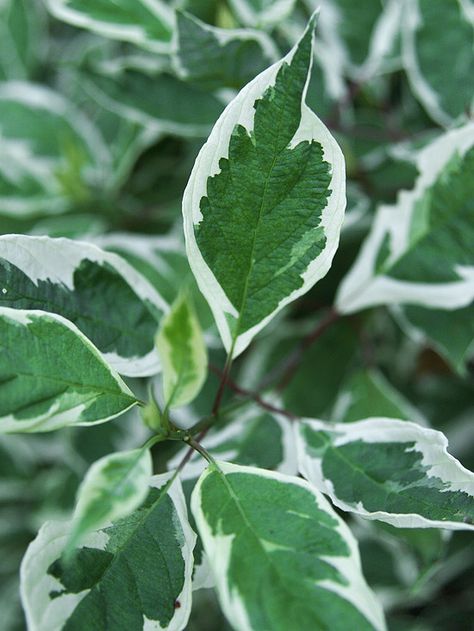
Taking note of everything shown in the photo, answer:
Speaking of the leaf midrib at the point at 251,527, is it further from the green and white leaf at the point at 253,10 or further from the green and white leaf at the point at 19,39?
the green and white leaf at the point at 19,39

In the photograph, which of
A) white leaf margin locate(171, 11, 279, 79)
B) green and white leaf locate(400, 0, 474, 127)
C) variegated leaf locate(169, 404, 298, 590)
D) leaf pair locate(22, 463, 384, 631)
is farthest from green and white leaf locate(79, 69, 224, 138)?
leaf pair locate(22, 463, 384, 631)

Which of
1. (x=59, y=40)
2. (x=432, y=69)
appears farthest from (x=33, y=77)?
(x=432, y=69)

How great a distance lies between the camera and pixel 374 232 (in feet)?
2.67

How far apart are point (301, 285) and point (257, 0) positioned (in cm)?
41

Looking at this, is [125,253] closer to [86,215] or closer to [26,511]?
[86,215]

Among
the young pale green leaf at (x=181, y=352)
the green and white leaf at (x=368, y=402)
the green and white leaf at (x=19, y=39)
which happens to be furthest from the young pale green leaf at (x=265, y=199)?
the green and white leaf at (x=19, y=39)

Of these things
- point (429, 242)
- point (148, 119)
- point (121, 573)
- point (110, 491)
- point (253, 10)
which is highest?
point (253, 10)

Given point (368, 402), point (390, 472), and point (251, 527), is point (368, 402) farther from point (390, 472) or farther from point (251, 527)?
point (251, 527)

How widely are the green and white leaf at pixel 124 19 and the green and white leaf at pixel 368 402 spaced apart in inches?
17.0

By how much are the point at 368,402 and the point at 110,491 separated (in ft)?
1.63

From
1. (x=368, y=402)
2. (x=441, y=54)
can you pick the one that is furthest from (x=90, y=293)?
(x=441, y=54)

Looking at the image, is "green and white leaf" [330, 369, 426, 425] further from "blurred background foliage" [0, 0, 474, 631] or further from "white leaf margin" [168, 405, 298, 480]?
"white leaf margin" [168, 405, 298, 480]

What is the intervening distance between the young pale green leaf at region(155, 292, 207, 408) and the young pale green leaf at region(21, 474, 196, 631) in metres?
0.09

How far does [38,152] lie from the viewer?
1.11m
